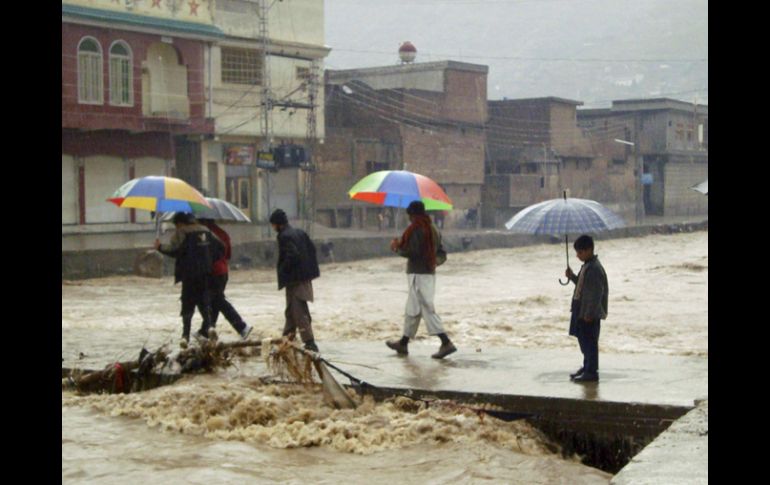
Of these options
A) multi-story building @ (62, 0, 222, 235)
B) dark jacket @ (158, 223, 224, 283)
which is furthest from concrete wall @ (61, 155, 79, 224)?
dark jacket @ (158, 223, 224, 283)

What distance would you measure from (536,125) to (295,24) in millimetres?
18159

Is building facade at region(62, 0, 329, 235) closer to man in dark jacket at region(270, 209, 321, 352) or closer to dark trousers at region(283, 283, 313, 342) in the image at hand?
man in dark jacket at region(270, 209, 321, 352)

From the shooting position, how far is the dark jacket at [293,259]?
1130cm

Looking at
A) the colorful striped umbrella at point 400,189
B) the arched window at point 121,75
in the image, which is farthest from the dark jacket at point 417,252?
the arched window at point 121,75

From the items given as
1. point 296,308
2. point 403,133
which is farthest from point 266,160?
point 296,308

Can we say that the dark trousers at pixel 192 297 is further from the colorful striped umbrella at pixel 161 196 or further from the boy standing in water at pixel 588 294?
the boy standing in water at pixel 588 294

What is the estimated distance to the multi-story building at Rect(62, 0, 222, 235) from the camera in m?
33.2

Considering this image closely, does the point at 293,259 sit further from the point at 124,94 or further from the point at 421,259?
the point at 124,94

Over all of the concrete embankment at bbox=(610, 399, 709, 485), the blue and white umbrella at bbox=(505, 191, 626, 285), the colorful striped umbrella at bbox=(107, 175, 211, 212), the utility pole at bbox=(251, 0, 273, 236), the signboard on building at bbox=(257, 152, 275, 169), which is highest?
the utility pole at bbox=(251, 0, 273, 236)

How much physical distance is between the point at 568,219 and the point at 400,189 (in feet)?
7.46

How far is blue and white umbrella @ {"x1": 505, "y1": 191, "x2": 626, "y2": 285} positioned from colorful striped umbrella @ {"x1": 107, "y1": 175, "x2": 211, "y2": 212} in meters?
4.06
